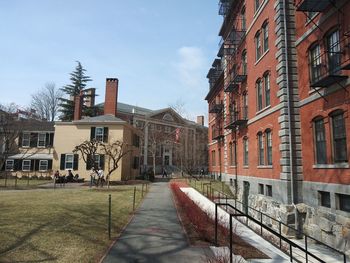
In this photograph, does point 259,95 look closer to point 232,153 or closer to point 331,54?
point 331,54

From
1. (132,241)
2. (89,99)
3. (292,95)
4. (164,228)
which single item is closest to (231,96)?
(292,95)

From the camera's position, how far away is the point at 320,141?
49.3 feet

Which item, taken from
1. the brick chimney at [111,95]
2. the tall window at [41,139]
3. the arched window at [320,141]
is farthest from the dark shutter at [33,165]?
the arched window at [320,141]

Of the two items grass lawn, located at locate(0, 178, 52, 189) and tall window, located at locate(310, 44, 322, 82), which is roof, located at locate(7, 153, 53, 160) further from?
tall window, located at locate(310, 44, 322, 82)

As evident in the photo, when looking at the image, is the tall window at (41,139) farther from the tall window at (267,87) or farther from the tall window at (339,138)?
the tall window at (339,138)

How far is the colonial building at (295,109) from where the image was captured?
1344 centimetres

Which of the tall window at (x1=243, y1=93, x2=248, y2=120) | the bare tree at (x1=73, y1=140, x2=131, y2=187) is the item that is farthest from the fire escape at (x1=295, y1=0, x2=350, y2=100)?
the bare tree at (x1=73, y1=140, x2=131, y2=187)

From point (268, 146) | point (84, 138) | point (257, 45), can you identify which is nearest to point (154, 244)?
point (268, 146)

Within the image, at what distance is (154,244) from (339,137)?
872 centimetres

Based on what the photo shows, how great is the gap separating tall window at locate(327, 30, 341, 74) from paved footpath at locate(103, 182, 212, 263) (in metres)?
8.95

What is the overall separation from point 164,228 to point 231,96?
1965 cm

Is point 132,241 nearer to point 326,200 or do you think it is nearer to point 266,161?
point 326,200

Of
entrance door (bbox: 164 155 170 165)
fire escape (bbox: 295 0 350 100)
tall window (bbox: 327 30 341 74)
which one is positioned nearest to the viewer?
fire escape (bbox: 295 0 350 100)

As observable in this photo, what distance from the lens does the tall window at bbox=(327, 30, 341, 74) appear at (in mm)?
13572
